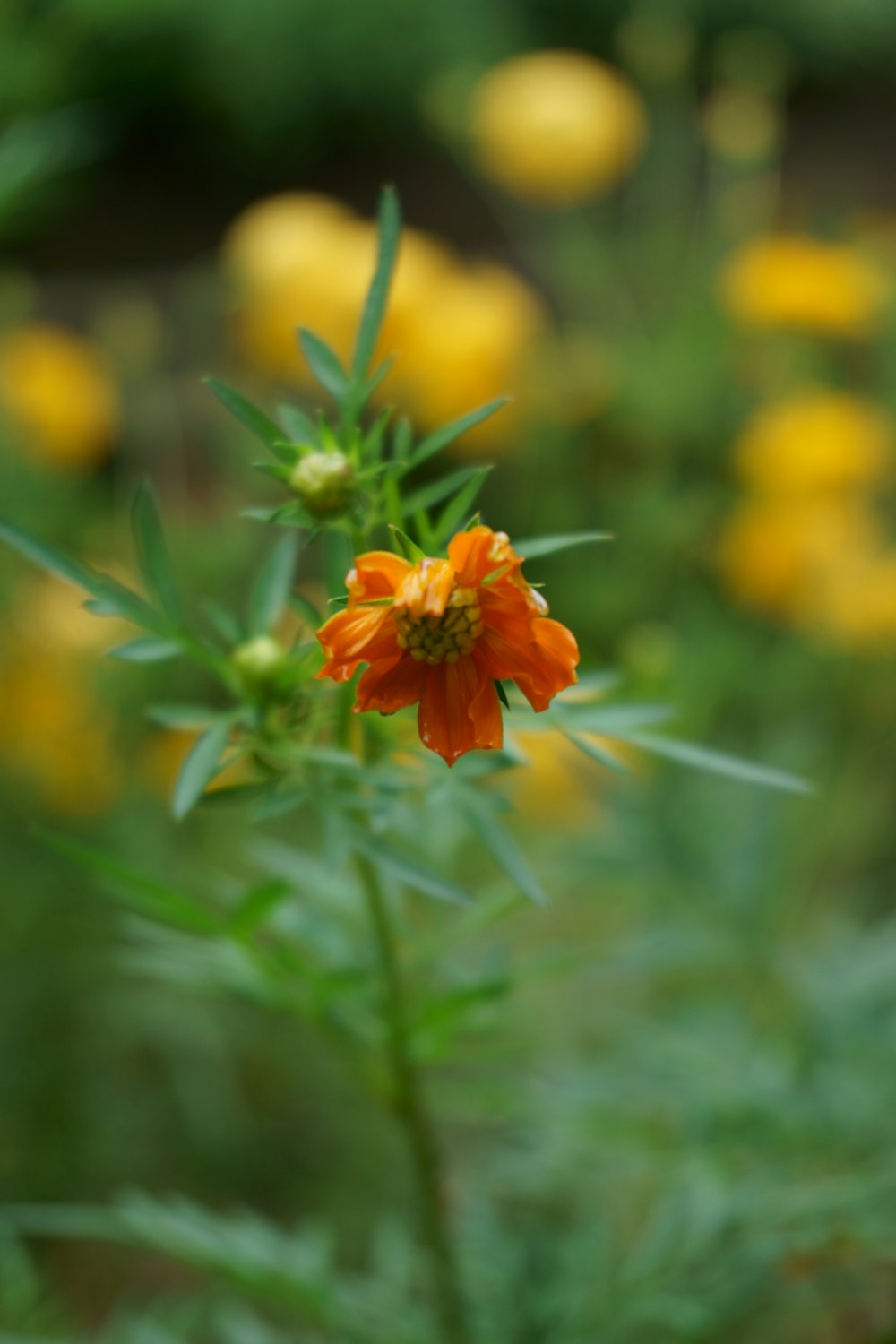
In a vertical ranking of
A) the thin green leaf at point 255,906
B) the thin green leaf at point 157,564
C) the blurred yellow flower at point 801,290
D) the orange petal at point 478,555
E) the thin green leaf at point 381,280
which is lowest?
the blurred yellow flower at point 801,290

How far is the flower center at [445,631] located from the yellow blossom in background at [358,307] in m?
0.82

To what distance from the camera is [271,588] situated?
379mm

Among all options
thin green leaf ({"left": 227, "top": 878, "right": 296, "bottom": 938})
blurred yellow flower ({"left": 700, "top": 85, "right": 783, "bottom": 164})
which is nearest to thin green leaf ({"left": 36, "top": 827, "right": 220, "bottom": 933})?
thin green leaf ({"left": 227, "top": 878, "right": 296, "bottom": 938})

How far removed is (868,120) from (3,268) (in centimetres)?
173

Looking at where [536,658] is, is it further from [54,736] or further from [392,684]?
[54,736]

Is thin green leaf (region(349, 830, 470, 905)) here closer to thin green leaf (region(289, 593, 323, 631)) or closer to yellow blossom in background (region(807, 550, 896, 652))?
thin green leaf (region(289, 593, 323, 631))

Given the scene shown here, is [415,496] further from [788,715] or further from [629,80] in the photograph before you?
[629,80]

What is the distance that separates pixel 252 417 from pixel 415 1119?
21cm

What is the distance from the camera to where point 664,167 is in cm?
234

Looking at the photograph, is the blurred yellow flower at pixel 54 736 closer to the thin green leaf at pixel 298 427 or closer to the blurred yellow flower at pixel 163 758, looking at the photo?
the blurred yellow flower at pixel 163 758

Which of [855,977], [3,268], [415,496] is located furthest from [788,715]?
[3,268]

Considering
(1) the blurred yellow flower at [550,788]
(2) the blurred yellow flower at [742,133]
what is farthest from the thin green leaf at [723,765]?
(2) the blurred yellow flower at [742,133]

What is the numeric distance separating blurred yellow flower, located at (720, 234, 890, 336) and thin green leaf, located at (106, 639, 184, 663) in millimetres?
983

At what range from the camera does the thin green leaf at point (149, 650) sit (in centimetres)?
34
